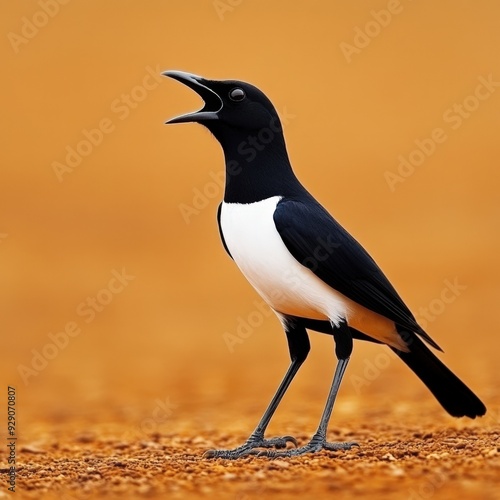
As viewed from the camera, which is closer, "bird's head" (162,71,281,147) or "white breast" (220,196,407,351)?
"white breast" (220,196,407,351)

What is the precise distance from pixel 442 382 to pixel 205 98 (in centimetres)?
260

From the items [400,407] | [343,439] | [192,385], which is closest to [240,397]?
[192,385]

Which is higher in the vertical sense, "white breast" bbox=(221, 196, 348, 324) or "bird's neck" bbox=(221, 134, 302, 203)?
"bird's neck" bbox=(221, 134, 302, 203)

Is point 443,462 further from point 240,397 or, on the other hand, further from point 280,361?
point 280,361

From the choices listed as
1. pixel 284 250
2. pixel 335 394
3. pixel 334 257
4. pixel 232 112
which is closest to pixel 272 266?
pixel 284 250

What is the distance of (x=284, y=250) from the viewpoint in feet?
22.0

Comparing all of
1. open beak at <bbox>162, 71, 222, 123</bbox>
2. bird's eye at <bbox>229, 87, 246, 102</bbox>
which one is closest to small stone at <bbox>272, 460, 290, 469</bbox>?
open beak at <bbox>162, 71, 222, 123</bbox>

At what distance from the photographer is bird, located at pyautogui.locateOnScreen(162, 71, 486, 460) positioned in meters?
6.71

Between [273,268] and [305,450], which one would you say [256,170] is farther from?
[305,450]

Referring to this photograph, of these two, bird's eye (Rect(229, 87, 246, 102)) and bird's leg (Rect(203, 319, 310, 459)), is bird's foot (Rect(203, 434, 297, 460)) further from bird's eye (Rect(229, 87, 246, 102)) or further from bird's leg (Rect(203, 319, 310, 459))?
bird's eye (Rect(229, 87, 246, 102))

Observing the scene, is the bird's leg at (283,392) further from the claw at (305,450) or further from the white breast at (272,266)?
the white breast at (272,266)

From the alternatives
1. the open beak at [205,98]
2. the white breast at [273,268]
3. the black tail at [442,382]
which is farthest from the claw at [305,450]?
the open beak at [205,98]

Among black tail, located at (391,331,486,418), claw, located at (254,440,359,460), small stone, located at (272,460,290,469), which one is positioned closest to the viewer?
small stone, located at (272,460,290,469)

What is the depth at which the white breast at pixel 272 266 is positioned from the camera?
6699mm
